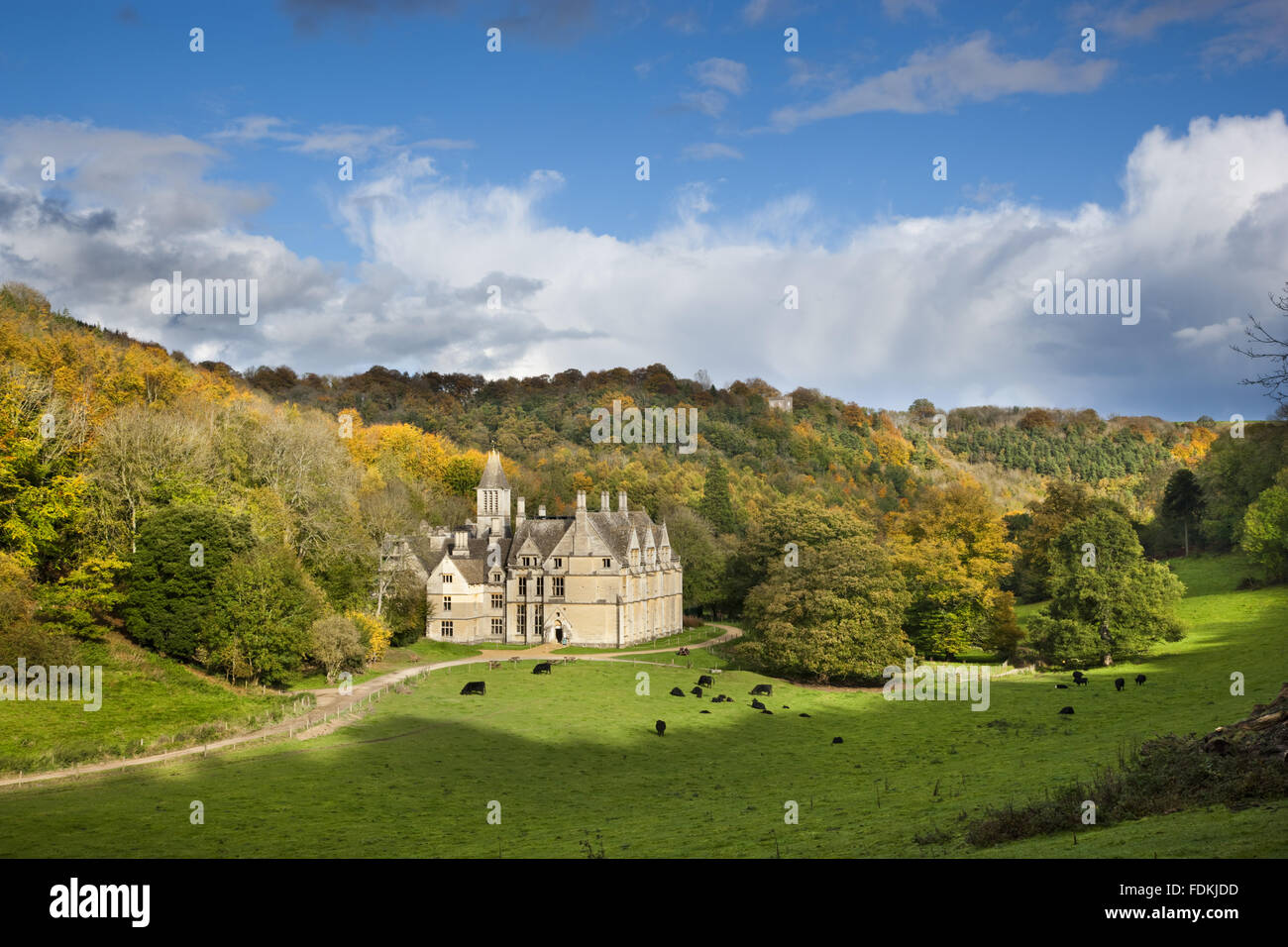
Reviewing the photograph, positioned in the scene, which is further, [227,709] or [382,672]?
[382,672]

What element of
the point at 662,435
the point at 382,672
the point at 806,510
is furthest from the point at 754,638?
the point at 662,435

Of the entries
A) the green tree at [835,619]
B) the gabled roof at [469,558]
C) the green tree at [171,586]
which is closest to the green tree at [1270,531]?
the green tree at [835,619]

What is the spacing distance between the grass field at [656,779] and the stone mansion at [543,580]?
18.0 meters

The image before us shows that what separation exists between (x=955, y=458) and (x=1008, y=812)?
16303 cm

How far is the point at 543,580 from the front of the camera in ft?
259

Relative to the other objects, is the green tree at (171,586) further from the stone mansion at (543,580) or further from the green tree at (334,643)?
the stone mansion at (543,580)

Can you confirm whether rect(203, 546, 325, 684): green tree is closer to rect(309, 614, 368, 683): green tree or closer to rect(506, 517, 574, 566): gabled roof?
rect(309, 614, 368, 683): green tree

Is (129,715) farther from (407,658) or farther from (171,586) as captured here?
(407,658)

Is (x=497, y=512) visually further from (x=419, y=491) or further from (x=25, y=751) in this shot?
(x=25, y=751)

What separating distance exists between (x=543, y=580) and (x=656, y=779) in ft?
142

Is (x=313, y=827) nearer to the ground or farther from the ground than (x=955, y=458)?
nearer to the ground

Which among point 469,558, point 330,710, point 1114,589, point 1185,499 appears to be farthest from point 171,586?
point 1185,499
